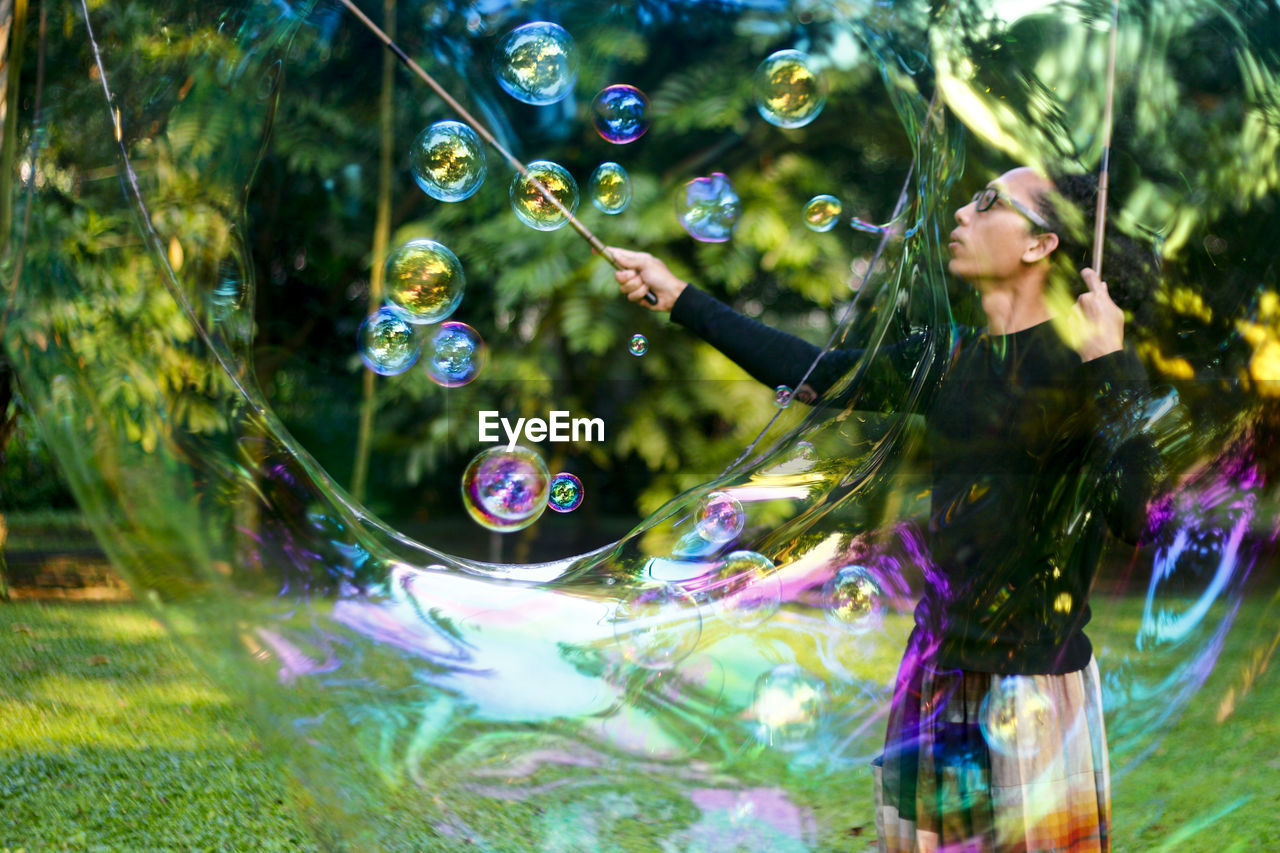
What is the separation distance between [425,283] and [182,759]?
1.88m

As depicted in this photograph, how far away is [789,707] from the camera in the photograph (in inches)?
55.4

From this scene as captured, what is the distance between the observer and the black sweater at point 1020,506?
129 centimetres

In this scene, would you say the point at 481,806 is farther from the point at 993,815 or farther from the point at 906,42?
the point at 906,42

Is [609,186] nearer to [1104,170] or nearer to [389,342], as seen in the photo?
[389,342]

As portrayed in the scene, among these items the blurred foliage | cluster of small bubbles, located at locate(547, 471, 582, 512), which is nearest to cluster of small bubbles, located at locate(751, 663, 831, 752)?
cluster of small bubbles, located at locate(547, 471, 582, 512)

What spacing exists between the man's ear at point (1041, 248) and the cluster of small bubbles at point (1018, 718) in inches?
20.3

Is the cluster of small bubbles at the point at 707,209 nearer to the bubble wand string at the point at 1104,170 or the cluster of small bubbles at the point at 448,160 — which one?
the cluster of small bubbles at the point at 448,160

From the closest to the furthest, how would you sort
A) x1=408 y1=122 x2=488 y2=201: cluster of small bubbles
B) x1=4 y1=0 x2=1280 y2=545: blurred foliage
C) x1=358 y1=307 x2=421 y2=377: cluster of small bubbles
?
x1=408 y1=122 x2=488 y2=201: cluster of small bubbles → x1=358 y1=307 x2=421 y2=377: cluster of small bubbles → x1=4 y1=0 x2=1280 y2=545: blurred foliage

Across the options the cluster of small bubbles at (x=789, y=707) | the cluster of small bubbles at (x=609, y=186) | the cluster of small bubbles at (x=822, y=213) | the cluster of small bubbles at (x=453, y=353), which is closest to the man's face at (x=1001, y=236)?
the cluster of small bubbles at (x=789, y=707)

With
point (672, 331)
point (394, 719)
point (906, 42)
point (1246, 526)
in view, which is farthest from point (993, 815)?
point (672, 331)

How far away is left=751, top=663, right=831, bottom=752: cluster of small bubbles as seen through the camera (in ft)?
4.59

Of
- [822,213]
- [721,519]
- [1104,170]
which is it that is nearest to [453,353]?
[822,213]

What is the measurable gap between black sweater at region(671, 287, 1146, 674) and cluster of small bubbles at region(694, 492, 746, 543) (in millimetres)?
288

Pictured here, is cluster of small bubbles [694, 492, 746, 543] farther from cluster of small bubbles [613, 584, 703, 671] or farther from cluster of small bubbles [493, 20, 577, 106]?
cluster of small bubbles [493, 20, 577, 106]
